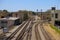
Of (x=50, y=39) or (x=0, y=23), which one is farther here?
(x=0, y=23)

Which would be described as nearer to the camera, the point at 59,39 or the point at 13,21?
the point at 59,39

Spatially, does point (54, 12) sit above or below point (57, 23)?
above

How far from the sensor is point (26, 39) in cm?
2681

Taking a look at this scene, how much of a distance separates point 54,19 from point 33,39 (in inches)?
933

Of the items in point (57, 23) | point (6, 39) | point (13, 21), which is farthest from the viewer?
point (13, 21)

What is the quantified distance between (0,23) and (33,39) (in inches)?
799

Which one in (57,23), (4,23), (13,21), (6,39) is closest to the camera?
(6,39)

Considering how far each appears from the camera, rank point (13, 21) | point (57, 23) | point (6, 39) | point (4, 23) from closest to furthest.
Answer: point (6, 39), point (4, 23), point (57, 23), point (13, 21)

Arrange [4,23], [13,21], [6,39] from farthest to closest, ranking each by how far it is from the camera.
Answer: [13,21]
[4,23]
[6,39]

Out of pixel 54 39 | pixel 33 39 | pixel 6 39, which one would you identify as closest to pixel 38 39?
pixel 33 39

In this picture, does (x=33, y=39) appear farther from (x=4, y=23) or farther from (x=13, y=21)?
(x=13, y=21)

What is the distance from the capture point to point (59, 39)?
87.2 feet

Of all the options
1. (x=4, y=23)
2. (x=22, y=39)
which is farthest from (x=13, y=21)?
(x=22, y=39)

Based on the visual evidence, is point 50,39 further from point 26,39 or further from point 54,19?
point 54,19
